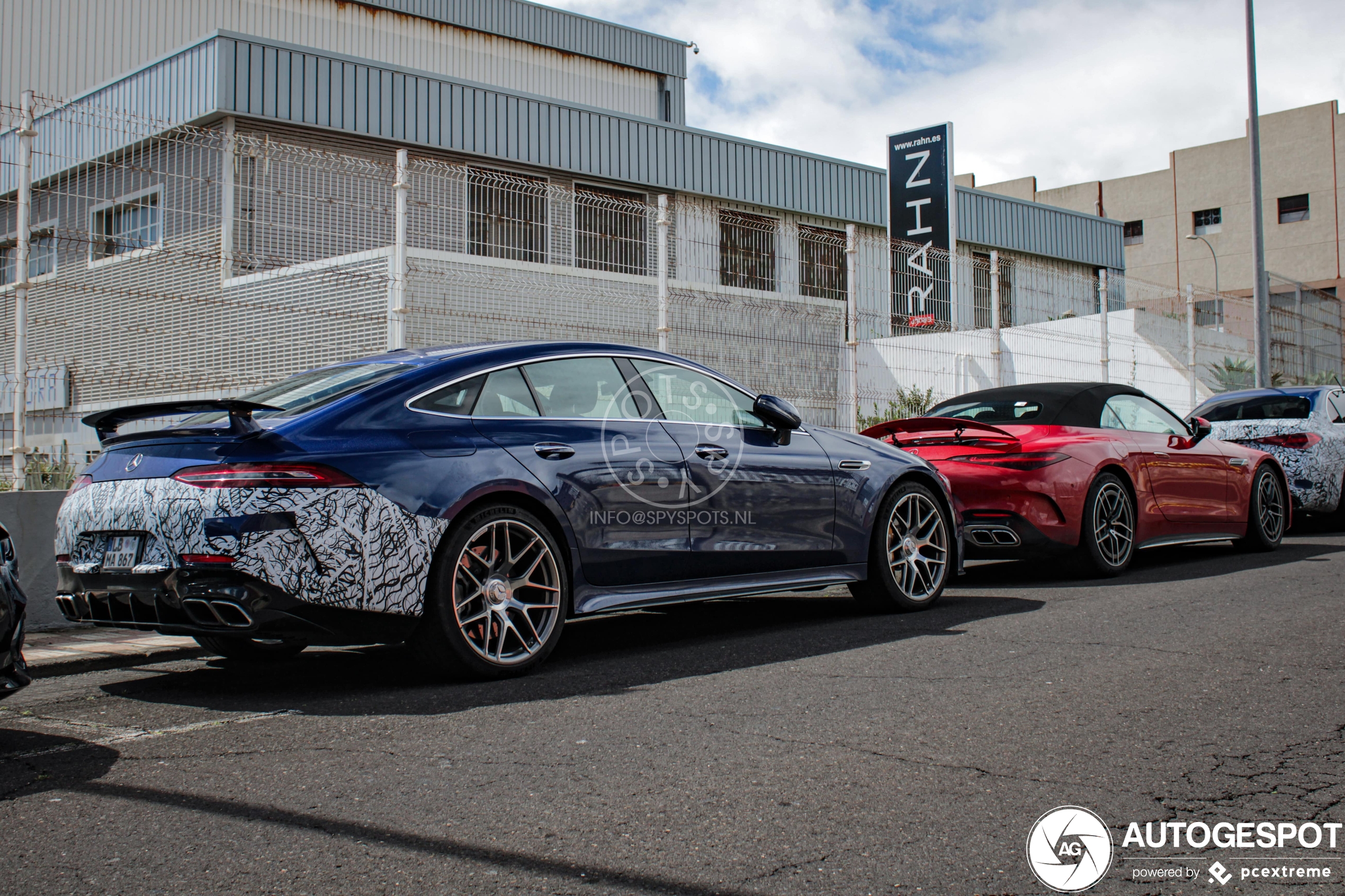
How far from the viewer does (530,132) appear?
1997 cm

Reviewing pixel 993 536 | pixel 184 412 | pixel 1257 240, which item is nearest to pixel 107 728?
pixel 184 412

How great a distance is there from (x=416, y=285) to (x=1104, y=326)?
11.1 m

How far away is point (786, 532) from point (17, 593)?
11.5 feet

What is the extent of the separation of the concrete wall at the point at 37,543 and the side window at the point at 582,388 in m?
3.22

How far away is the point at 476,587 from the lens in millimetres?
→ 4738

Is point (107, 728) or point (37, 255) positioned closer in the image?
Result: point (107, 728)

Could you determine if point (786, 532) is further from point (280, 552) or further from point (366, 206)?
point (366, 206)

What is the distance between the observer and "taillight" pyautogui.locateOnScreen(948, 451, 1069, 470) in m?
7.75

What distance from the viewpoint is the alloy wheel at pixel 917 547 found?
6.59m

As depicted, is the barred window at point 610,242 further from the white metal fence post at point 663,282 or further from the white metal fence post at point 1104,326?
the white metal fence post at point 1104,326

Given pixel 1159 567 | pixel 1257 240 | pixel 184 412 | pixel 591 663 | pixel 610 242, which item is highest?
pixel 1257 240

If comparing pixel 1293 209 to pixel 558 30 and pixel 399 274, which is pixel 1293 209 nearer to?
pixel 558 30

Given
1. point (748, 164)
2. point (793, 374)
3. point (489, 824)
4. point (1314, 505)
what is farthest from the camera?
point (748, 164)

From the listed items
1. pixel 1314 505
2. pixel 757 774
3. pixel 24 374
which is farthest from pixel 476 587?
pixel 1314 505
